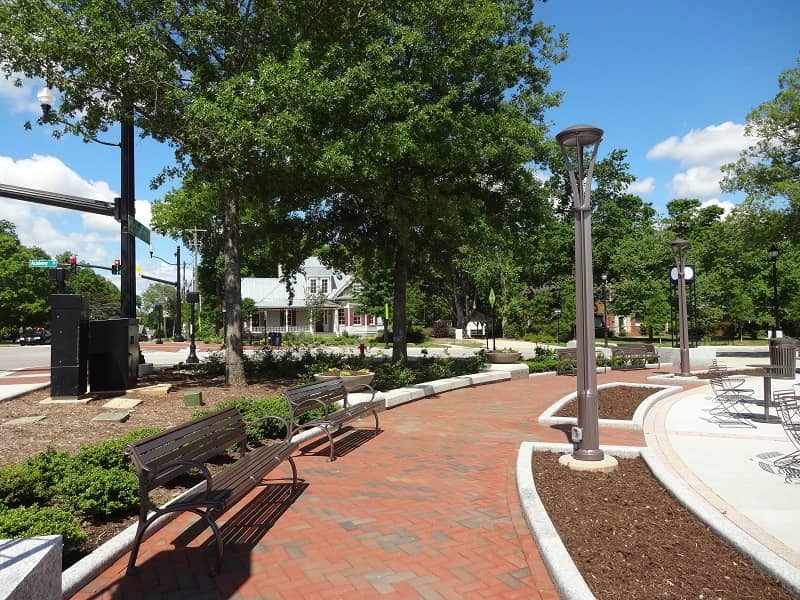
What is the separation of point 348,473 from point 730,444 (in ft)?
17.2

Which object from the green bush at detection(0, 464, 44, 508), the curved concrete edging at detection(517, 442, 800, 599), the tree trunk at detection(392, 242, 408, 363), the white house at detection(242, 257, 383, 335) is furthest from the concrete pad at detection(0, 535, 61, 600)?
the white house at detection(242, 257, 383, 335)

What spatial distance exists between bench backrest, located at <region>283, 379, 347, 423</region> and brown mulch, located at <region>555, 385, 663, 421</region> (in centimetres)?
400

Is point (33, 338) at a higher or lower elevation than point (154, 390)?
lower

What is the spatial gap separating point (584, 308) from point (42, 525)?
555 cm

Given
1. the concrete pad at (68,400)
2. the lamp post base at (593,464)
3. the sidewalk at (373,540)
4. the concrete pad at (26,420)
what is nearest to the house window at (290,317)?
the concrete pad at (68,400)

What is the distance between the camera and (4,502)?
4.61 meters

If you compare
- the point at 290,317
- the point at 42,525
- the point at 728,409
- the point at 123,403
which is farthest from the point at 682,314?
the point at 290,317

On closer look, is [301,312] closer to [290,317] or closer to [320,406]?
[290,317]

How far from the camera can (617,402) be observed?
453 inches

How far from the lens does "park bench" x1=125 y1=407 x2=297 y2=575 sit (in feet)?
13.4

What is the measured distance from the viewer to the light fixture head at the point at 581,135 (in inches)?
264

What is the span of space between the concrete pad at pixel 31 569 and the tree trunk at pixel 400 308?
521 inches

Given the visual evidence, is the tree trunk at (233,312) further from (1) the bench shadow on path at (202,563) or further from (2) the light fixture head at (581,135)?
(2) the light fixture head at (581,135)

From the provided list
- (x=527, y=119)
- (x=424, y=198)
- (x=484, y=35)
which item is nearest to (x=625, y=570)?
(x=424, y=198)
